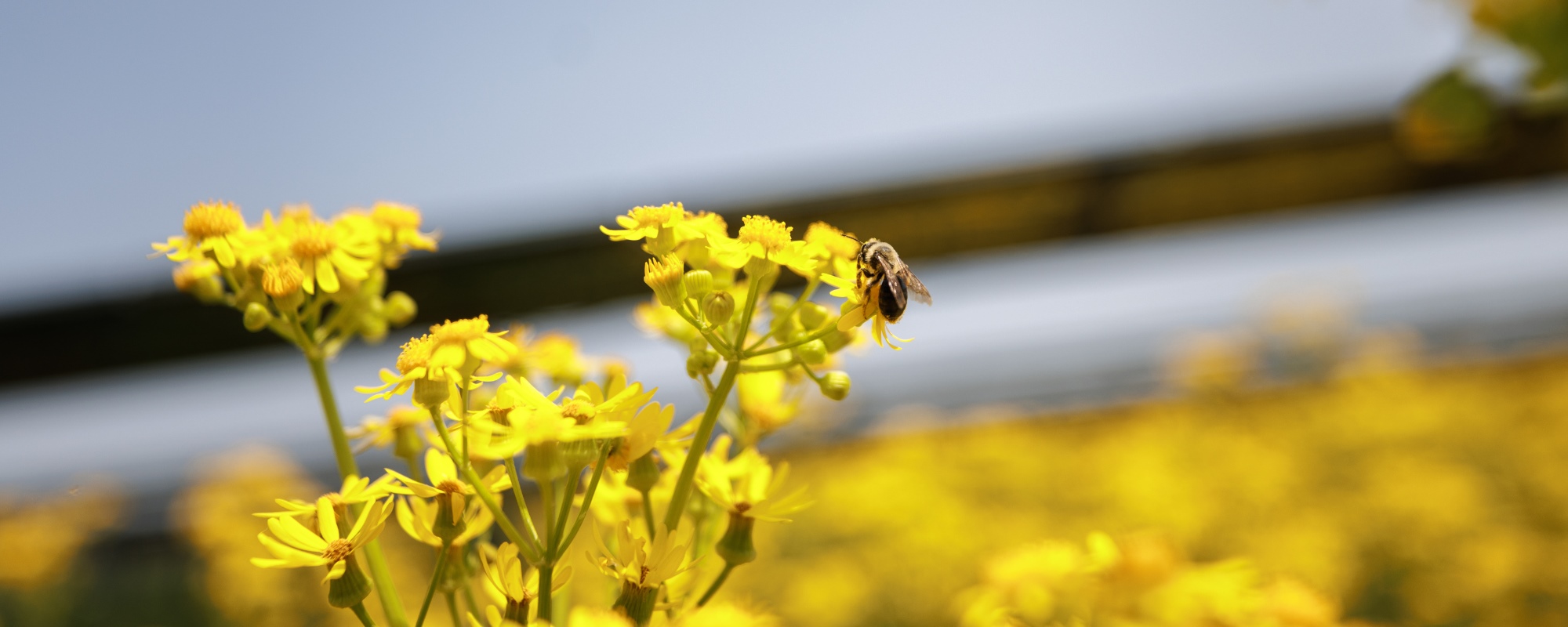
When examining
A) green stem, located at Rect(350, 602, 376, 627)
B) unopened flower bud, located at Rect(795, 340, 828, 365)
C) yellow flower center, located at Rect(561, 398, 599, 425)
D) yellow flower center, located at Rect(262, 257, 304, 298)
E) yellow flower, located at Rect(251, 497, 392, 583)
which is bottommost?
green stem, located at Rect(350, 602, 376, 627)

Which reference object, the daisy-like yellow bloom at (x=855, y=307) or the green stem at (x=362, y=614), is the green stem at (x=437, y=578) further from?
the daisy-like yellow bloom at (x=855, y=307)

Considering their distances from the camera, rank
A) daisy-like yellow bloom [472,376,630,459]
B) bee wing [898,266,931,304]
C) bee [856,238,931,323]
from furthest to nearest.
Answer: bee wing [898,266,931,304]
bee [856,238,931,323]
daisy-like yellow bloom [472,376,630,459]

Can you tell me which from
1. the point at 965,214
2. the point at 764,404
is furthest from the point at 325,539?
the point at 965,214

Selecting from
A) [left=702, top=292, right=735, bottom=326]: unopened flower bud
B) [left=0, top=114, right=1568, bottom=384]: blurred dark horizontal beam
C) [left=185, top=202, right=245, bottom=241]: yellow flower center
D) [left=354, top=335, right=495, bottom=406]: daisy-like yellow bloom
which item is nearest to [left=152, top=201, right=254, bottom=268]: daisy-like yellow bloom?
[left=185, top=202, right=245, bottom=241]: yellow flower center

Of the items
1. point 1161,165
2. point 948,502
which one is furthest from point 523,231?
point 948,502

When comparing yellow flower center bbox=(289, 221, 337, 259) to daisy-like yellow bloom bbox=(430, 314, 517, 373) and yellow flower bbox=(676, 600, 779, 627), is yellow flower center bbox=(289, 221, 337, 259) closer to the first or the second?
daisy-like yellow bloom bbox=(430, 314, 517, 373)

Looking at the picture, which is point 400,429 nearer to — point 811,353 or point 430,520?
point 430,520

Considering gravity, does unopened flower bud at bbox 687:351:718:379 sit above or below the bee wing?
below
